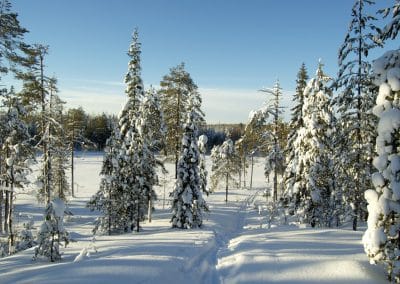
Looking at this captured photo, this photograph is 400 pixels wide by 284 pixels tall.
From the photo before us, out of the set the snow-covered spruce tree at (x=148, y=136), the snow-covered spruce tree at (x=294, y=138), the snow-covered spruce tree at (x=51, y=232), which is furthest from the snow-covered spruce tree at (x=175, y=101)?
the snow-covered spruce tree at (x=51, y=232)

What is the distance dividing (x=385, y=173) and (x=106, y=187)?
69.2 ft

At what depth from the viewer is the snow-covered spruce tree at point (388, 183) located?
9352 millimetres

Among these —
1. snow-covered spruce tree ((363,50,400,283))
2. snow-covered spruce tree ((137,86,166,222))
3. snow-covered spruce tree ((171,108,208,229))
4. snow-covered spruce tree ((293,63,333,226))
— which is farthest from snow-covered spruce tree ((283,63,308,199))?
snow-covered spruce tree ((363,50,400,283))

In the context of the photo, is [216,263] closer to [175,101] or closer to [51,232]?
[51,232]

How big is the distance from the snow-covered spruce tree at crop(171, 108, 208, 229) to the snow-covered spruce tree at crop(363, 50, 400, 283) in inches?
693

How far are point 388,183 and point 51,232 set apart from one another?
11.6m

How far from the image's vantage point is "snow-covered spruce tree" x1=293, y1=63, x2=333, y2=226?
77.9 feet

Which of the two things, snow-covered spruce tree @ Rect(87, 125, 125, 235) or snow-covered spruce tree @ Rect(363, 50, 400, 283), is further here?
snow-covered spruce tree @ Rect(87, 125, 125, 235)

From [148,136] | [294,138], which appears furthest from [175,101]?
[294,138]

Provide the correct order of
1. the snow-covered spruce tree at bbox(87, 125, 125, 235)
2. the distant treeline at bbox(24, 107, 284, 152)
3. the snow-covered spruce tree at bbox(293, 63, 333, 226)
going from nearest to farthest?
the snow-covered spruce tree at bbox(293, 63, 333, 226) → the snow-covered spruce tree at bbox(87, 125, 125, 235) → the distant treeline at bbox(24, 107, 284, 152)

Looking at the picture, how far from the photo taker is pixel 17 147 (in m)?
24.9

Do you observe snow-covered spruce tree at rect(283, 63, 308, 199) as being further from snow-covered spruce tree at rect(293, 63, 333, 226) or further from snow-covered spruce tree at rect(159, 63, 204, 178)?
snow-covered spruce tree at rect(159, 63, 204, 178)

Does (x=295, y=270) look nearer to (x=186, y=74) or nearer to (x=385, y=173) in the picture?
(x=385, y=173)

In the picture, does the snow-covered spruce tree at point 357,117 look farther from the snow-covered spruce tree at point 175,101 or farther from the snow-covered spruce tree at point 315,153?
the snow-covered spruce tree at point 175,101
